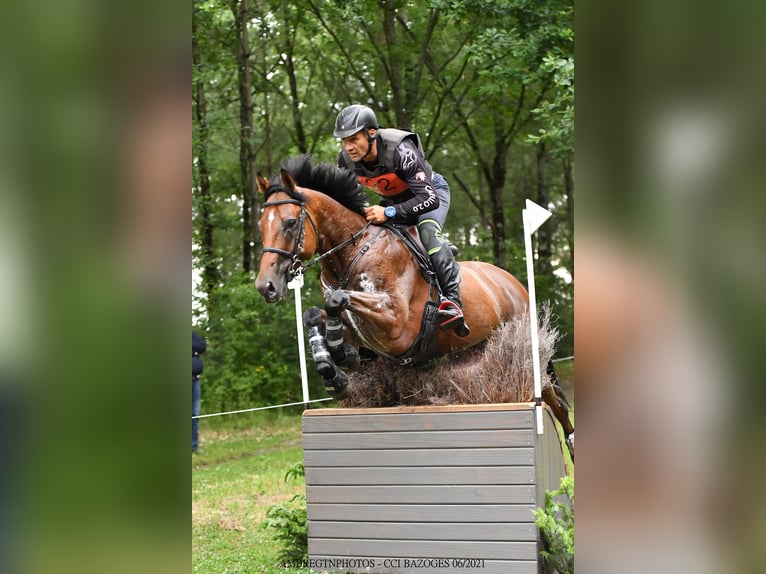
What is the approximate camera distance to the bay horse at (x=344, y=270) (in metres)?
4.26

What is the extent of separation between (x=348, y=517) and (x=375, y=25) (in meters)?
10.4

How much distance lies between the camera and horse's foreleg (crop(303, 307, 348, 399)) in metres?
4.36

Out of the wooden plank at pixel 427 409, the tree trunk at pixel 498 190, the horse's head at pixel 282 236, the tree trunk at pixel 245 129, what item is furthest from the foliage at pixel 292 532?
the tree trunk at pixel 498 190

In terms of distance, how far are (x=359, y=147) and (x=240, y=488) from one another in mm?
4899

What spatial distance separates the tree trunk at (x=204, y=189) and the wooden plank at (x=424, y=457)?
7.82 m

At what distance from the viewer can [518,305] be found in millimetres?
5516

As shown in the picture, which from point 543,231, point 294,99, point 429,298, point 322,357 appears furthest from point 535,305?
point 543,231

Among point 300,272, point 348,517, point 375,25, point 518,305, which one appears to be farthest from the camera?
point 375,25

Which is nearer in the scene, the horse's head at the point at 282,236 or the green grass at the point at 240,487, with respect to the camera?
the horse's head at the point at 282,236

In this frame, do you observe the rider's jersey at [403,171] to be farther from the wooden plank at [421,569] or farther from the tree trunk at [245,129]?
the tree trunk at [245,129]

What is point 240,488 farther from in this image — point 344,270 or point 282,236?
point 282,236
